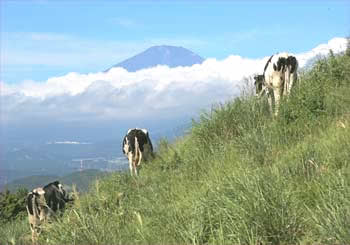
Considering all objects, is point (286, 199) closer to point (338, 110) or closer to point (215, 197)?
point (215, 197)

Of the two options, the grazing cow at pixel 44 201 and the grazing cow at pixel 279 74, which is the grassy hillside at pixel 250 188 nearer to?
Result: the grazing cow at pixel 279 74

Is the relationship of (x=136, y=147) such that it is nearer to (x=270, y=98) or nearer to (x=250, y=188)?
(x=270, y=98)

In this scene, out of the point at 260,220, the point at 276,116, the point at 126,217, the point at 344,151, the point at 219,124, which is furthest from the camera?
the point at 219,124

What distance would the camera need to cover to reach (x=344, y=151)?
24.5 ft

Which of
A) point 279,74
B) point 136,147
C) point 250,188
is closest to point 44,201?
point 136,147

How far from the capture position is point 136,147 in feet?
65.1

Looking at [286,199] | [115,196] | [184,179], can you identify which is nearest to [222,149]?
[184,179]

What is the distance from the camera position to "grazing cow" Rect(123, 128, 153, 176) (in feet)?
62.7

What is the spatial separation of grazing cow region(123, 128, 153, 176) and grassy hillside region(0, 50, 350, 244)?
5.90m

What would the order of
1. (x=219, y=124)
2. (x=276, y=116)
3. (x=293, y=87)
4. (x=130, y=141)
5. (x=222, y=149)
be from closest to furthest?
(x=222, y=149) < (x=276, y=116) < (x=219, y=124) < (x=293, y=87) < (x=130, y=141)

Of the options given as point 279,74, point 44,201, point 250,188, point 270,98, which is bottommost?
point 44,201

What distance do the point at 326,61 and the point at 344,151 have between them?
721 cm

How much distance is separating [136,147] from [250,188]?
46.0 feet

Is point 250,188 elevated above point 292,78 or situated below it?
below
